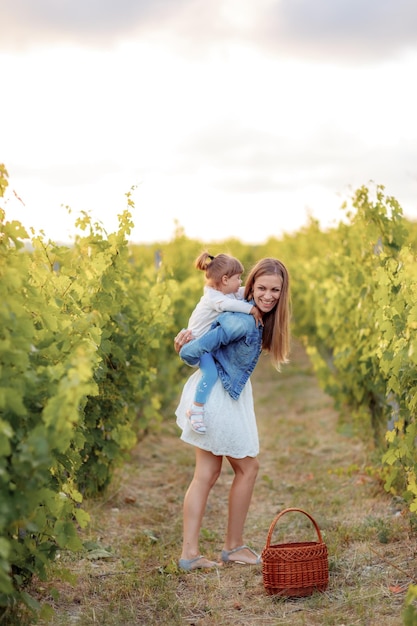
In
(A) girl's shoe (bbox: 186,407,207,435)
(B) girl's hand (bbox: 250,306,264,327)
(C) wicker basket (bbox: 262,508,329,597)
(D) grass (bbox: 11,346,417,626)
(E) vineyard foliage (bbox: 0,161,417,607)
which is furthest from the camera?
(B) girl's hand (bbox: 250,306,264,327)

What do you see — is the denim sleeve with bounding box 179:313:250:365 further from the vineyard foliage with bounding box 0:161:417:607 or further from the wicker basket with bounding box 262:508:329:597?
the wicker basket with bounding box 262:508:329:597

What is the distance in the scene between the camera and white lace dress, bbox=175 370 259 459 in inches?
173

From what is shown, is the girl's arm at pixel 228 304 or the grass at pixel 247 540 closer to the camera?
the grass at pixel 247 540

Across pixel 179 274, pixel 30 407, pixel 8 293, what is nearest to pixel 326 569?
pixel 30 407

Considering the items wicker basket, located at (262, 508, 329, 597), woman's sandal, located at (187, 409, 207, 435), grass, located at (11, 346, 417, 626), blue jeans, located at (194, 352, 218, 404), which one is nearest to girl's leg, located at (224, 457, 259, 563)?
grass, located at (11, 346, 417, 626)

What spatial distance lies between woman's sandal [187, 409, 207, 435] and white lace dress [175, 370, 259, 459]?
0.06 m

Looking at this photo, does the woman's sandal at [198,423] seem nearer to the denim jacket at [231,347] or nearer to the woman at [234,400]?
the woman at [234,400]

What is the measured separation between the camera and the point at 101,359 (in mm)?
4109

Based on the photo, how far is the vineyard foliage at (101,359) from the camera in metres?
2.87

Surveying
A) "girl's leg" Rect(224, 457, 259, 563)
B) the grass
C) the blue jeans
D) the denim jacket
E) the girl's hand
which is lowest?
the grass

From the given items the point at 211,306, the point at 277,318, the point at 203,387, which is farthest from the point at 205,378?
the point at 277,318

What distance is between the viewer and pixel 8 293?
3000 mm

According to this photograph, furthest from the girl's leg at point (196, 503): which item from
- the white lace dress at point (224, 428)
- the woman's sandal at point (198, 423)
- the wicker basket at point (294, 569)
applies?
the wicker basket at point (294, 569)

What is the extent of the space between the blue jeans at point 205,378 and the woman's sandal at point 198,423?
0.08 metres
